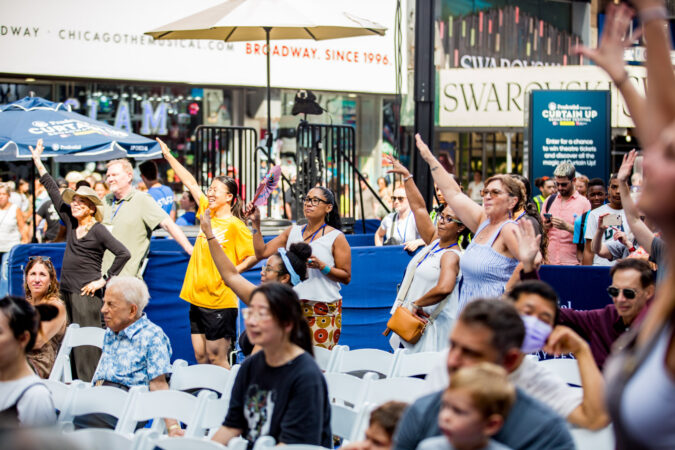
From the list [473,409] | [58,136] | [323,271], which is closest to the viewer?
[473,409]

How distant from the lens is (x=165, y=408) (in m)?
4.60

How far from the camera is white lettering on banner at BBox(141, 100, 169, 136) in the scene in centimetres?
1752

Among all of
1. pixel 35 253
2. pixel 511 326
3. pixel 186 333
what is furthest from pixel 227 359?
pixel 511 326

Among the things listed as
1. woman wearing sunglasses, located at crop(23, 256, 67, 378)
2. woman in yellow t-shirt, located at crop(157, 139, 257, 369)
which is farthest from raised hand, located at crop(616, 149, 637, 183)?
woman wearing sunglasses, located at crop(23, 256, 67, 378)

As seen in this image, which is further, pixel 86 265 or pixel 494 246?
pixel 86 265

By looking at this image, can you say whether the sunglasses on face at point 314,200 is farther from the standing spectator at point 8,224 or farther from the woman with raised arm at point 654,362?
the standing spectator at point 8,224

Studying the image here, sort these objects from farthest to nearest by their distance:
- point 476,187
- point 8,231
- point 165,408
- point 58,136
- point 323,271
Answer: point 476,187 < point 8,231 < point 58,136 < point 323,271 < point 165,408

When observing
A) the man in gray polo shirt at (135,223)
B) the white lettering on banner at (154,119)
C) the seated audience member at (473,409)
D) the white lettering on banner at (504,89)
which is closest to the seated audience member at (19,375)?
the seated audience member at (473,409)

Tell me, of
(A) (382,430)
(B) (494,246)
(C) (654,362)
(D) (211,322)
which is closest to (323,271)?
(D) (211,322)

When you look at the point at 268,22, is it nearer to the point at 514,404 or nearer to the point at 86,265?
the point at 86,265

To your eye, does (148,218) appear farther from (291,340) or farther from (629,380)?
(629,380)

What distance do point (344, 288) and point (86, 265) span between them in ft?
7.14

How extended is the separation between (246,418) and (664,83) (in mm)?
2420

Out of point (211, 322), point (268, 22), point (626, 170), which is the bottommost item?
point (211, 322)
